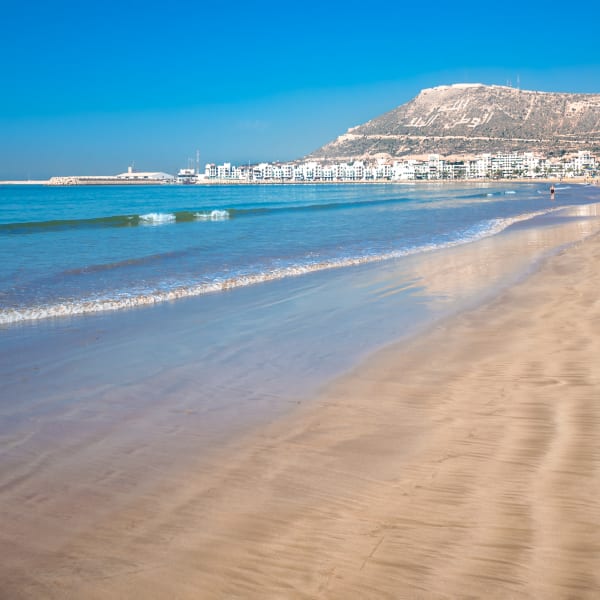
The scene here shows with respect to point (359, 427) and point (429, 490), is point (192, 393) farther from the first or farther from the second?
point (429, 490)

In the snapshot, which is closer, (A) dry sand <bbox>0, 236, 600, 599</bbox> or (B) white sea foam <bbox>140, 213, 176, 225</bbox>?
(A) dry sand <bbox>0, 236, 600, 599</bbox>

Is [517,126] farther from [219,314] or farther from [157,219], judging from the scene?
[219,314]

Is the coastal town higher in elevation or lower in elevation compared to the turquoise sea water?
higher

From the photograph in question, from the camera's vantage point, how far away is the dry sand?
7.13 feet

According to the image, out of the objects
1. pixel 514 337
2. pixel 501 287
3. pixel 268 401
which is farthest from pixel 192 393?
pixel 501 287

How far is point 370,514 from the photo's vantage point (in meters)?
2.61

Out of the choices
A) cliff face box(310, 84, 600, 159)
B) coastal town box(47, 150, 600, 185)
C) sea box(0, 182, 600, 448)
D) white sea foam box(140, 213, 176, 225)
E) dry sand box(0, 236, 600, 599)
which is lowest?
dry sand box(0, 236, 600, 599)

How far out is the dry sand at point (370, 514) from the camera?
2172 mm

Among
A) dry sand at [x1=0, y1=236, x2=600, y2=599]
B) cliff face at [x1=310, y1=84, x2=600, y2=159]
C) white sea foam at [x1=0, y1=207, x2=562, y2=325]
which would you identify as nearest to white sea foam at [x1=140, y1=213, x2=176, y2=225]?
white sea foam at [x1=0, y1=207, x2=562, y2=325]

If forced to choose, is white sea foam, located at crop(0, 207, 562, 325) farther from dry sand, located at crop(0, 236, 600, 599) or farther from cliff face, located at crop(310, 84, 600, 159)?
cliff face, located at crop(310, 84, 600, 159)

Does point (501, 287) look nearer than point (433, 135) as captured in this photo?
Yes

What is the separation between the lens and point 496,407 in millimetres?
3930

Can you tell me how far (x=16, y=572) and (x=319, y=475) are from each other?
4.61ft

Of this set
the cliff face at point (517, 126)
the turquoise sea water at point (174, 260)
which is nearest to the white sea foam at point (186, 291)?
the turquoise sea water at point (174, 260)
